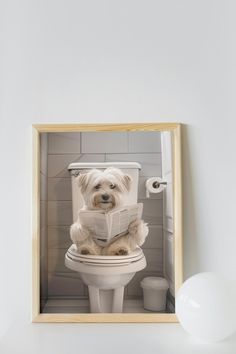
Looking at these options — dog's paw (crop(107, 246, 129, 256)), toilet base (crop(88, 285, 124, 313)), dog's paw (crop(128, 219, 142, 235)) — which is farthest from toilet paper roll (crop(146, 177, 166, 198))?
toilet base (crop(88, 285, 124, 313))

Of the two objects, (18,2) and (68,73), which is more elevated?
(18,2)

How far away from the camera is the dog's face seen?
1.51 meters

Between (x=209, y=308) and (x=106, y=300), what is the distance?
Answer: 41cm

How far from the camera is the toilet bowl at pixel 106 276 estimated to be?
4.86 feet

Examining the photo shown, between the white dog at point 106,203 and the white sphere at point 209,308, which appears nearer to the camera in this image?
the white sphere at point 209,308

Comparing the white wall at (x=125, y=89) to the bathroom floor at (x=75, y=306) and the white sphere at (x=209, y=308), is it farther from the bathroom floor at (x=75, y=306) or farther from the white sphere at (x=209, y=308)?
the white sphere at (x=209, y=308)

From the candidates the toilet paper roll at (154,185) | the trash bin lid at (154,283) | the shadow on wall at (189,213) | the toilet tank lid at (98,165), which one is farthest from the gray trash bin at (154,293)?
the toilet tank lid at (98,165)

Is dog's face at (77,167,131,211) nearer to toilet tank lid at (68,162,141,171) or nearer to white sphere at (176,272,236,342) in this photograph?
toilet tank lid at (68,162,141,171)

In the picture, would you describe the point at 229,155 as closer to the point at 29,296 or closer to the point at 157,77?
the point at 157,77

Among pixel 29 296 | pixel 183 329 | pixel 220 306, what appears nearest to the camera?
pixel 220 306

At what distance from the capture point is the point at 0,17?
5.11 ft

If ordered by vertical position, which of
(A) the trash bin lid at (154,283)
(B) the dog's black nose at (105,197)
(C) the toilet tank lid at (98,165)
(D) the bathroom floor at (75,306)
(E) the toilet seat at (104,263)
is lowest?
(D) the bathroom floor at (75,306)

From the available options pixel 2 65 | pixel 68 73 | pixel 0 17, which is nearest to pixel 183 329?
pixel 68 73

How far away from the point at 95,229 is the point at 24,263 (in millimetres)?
293
